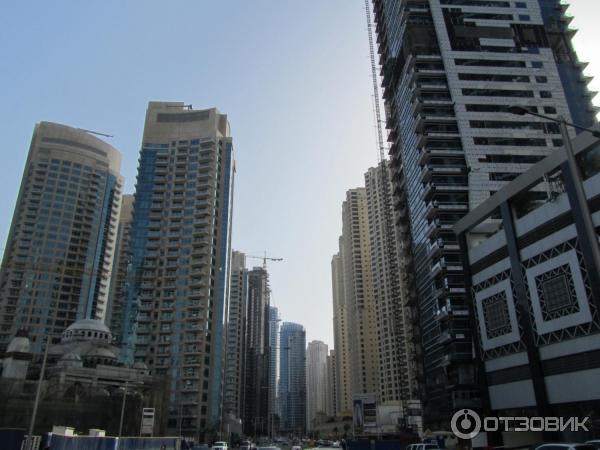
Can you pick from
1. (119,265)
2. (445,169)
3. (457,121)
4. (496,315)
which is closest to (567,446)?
(496,315)

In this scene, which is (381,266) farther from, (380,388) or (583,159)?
(583,159)

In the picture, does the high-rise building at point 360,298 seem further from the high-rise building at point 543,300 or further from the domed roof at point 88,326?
the high-rise building at point 543,300

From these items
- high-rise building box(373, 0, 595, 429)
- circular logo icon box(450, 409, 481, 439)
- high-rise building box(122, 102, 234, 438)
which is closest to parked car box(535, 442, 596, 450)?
circular logo icon box(450, 409, 481, 439)

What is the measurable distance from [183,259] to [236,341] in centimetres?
6334

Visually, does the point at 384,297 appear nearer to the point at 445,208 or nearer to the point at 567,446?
the point at 445,208

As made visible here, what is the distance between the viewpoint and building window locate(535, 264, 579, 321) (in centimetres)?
3981

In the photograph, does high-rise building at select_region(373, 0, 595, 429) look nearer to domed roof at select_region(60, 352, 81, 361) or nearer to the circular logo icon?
the circular logo icon

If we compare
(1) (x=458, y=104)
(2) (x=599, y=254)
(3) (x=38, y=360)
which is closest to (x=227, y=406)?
(3) (x=38, y=360)

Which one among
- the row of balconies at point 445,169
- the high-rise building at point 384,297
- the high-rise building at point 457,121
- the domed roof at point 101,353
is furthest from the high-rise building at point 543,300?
the high-rise building at point 384,297

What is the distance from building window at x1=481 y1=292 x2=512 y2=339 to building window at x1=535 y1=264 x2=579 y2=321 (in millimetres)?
5048

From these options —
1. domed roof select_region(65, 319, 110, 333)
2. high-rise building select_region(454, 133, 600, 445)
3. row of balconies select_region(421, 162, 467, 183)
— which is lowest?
high-rise building select_region(454, 133, 600, 445)

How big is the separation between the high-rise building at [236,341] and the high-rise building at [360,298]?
39.8 meters

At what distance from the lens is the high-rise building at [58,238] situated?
13600cm

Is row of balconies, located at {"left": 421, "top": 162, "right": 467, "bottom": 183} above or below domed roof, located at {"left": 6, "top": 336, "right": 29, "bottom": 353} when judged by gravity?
above
